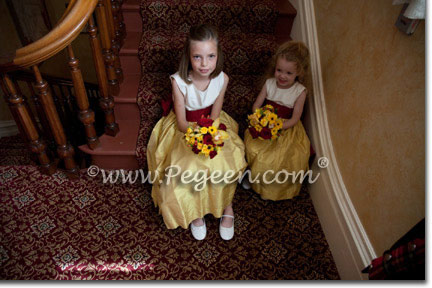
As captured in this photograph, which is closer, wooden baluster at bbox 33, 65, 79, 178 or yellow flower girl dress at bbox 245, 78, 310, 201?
wooden baluster at bbox 33, 65, 79, 178

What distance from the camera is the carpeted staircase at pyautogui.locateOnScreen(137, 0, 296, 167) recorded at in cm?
222

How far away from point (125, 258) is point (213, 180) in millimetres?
705

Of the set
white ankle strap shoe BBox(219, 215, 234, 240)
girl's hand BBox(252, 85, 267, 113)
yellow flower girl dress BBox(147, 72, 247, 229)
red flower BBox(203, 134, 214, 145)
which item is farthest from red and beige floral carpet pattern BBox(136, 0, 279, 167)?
white ankle strap shoe BBox(219, 215, 234, 240)

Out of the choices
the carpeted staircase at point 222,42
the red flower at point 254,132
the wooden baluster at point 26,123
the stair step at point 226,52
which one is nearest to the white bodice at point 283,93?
the carpeted staircase at point 222,42

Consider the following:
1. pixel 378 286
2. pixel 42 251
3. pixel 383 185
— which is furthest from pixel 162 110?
pixel 378 286

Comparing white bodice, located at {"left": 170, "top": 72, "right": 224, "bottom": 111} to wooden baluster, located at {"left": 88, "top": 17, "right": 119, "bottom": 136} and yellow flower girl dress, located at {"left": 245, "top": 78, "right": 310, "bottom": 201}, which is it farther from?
wooden baluster, located at {"left": 88, "top": 17, "right": 119, "bottom": 136}

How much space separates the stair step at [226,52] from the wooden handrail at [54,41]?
68cm

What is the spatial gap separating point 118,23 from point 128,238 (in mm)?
1673

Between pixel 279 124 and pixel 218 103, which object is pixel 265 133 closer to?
pixel 279 124

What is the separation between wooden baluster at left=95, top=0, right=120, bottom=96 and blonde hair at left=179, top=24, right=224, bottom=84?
63 cm

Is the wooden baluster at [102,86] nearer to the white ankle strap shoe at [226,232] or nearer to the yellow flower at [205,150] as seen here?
the yellow flower at [205,150]

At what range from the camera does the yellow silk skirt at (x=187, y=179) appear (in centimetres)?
175

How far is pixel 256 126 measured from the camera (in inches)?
73.6

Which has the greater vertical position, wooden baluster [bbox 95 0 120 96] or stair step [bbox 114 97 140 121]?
wooden baluster [bbox 95 0 120 96]
